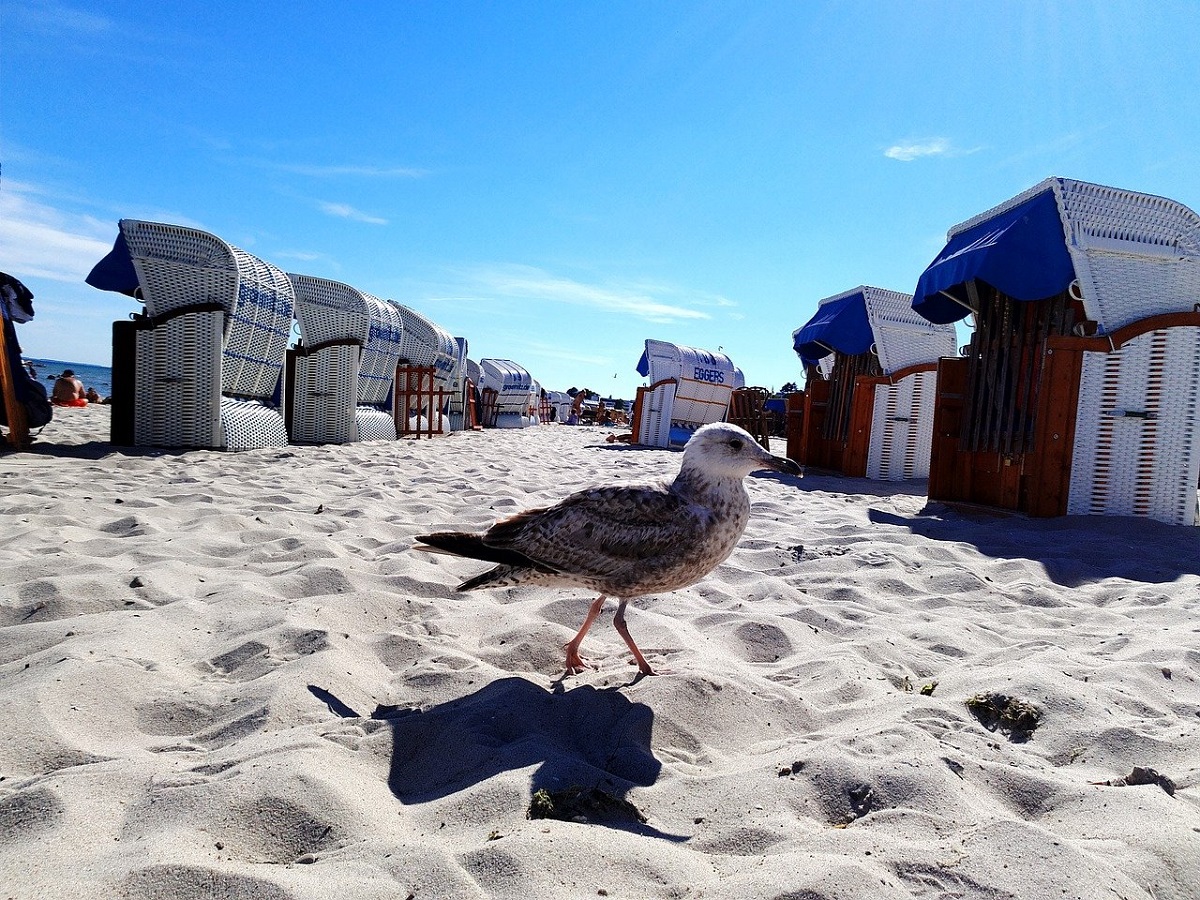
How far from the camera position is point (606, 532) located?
9.65 feet

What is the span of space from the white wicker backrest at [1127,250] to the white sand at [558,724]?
8.86ft

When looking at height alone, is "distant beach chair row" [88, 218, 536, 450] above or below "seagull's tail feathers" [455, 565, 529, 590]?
above

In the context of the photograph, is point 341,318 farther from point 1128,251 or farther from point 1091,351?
point 1128,251

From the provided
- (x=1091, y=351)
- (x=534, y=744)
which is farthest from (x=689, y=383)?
(x=534, y=744)

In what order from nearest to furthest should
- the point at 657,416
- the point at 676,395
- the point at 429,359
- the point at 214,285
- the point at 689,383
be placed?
the point at 214,285 → the point at 657,416 → the point at 676,395 → the point at 689,383 → the point at 429,359

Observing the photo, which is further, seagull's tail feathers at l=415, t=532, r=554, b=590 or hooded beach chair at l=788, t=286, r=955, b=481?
hooded beach chair at l=788, t=286, r=955, b=481

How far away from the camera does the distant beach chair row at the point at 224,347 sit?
30.1 ft

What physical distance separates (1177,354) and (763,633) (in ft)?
17.8

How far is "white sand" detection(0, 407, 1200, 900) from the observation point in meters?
1.61

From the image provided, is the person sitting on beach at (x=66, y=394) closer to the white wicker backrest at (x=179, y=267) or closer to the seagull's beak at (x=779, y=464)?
the white wicker backrest at (x=179, y=267)

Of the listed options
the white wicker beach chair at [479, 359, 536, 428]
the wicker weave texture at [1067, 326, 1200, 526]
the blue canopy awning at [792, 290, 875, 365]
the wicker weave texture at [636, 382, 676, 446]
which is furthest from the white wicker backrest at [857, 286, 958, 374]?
the white wicker beach chair at [479, 359, 536, 428]

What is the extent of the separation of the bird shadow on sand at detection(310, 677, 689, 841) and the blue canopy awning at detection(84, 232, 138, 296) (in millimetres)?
10980

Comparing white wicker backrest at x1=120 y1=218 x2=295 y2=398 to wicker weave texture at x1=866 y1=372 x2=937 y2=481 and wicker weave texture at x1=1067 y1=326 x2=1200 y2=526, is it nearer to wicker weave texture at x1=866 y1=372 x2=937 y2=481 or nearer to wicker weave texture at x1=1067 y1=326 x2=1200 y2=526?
wicker weave texture at x1=866 y1=372 x2=937 y2=481

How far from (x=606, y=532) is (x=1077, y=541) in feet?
14.6
